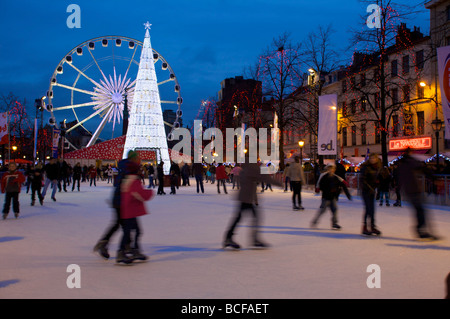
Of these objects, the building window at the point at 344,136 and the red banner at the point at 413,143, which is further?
the building window at the point at 344,136

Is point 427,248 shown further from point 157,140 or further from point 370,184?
point 157,140

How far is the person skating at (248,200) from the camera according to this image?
7152 mm

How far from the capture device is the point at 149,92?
97.7ft

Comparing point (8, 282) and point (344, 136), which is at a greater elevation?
point (344, 136)

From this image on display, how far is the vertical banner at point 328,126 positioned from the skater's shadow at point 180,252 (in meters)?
11.6

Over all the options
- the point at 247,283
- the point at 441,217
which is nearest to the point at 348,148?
the point at 441,217

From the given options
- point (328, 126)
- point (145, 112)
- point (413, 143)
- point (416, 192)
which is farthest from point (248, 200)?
point (413, 143)

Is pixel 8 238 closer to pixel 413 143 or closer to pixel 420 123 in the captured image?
pixel 413 143

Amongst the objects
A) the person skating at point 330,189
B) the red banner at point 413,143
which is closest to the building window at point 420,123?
the red banner at point 413,143

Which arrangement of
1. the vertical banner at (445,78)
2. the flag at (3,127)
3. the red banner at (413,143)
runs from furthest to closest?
the red banner at (413,143) < the flag at (3,127) < the vertical banner at (445,78)

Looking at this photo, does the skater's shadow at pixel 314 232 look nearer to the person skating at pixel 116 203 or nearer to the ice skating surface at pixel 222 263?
the ice skating surface at pixel 222 263

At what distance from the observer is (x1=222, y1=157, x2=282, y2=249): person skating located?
7152mm

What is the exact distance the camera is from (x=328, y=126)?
1798cm

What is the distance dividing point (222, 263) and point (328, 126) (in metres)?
12.9
